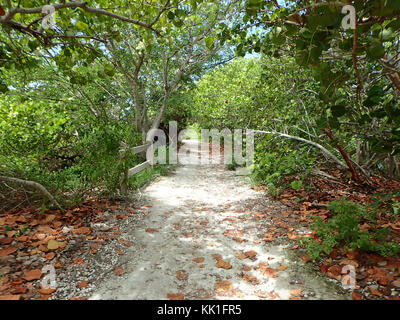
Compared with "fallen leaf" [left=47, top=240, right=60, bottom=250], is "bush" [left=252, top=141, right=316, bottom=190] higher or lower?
higher

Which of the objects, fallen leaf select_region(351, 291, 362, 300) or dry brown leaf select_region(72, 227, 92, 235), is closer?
fallen leaf select_region(351, 291, 362, 300)

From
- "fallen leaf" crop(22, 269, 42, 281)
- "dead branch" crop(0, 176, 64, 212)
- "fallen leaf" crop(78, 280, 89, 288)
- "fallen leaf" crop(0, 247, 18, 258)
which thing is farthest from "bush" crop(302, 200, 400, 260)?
"dead branch" crop(0, 176, 64, 212)

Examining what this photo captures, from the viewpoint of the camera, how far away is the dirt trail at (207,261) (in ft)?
7.51

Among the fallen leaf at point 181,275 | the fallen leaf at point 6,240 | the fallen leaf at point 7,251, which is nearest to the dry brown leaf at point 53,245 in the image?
the fallen leaf at point 7,251

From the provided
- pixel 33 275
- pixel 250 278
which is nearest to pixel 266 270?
pixel 250 278

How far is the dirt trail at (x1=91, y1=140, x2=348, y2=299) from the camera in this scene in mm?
2289

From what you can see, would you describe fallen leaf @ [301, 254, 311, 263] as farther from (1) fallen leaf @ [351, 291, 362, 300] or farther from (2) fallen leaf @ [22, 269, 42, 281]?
(2) fallen leaf @ [22, 269, 42, 281]

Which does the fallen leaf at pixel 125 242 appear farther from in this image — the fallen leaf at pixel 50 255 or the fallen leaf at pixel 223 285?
the fallen leaf at pixel 223 285

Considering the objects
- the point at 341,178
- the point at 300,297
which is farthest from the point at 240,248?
the point at 341,178

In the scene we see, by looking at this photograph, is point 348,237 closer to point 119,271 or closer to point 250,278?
point 250,278

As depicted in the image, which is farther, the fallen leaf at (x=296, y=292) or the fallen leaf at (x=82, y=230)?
the fallen leaf at (x=82, y=230)

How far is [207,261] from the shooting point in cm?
288

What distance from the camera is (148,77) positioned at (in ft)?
31.8
